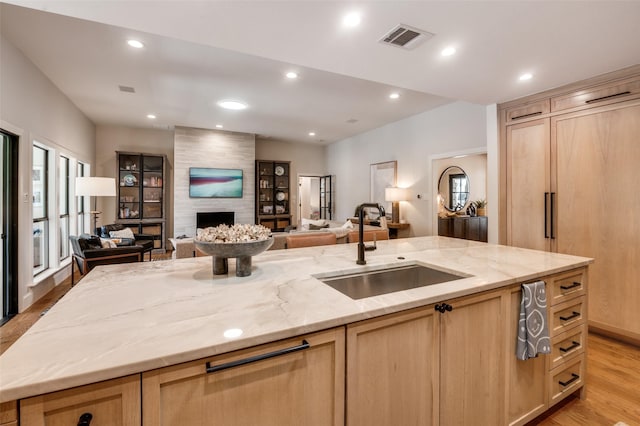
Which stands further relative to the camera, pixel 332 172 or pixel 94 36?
pixel 332 172

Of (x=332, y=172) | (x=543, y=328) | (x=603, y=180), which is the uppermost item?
(x=332, y=172)

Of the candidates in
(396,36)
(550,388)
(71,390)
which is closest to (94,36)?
(396,36)

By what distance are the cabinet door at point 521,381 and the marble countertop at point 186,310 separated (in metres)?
0.19

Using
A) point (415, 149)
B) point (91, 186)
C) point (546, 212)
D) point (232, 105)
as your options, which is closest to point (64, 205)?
point (91, 186)

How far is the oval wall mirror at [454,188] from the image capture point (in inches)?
240

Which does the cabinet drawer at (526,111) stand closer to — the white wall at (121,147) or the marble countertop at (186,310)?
the marble countertop at (186,310)

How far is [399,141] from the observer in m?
5.89

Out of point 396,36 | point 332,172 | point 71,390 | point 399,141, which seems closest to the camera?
point 71,390

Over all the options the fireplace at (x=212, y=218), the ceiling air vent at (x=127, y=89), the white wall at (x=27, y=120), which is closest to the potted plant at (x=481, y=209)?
the fireplace at (x=212, y=218)

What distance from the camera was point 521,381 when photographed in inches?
61.0

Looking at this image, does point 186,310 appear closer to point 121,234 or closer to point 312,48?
point 312,48

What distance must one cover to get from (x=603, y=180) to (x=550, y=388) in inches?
83.9

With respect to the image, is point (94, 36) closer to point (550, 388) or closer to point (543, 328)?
point (543, 328)

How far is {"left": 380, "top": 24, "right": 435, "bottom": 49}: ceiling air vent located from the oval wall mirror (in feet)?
13.9
